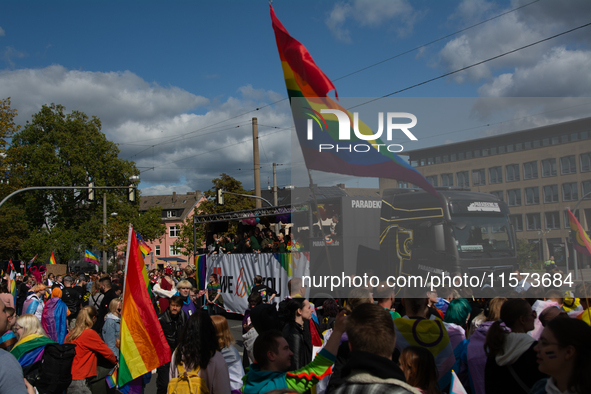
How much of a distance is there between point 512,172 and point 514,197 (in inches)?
11.9

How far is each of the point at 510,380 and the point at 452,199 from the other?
2456mm

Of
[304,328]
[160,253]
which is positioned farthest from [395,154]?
[160,253]

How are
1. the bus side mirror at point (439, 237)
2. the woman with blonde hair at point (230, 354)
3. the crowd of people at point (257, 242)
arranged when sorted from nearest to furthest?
the woman with blonde hair at point (230, 354), the bus side mirror at point (439, 237), the crowd of people at point (257, 242)

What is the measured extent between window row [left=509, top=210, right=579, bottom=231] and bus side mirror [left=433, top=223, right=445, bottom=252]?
3.19 feet

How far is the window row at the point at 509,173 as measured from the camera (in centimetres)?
429

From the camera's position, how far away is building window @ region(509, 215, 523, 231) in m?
4.62

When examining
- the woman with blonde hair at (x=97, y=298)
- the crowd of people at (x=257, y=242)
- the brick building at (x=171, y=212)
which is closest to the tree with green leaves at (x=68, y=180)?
the crowd of people at (x=257, y=242)

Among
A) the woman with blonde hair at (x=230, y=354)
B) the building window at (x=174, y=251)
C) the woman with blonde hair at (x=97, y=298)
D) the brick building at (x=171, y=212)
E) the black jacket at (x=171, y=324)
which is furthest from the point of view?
the brick building at (x=171, y=212)

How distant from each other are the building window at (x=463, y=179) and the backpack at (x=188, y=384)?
10.1 feet

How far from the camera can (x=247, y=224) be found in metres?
15.7

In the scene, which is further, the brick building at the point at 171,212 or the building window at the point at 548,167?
the brick building at the point at 171,212

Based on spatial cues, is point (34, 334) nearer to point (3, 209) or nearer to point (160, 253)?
point (3, 209)

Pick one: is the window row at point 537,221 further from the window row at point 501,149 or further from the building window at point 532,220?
the window row at point 501,149
